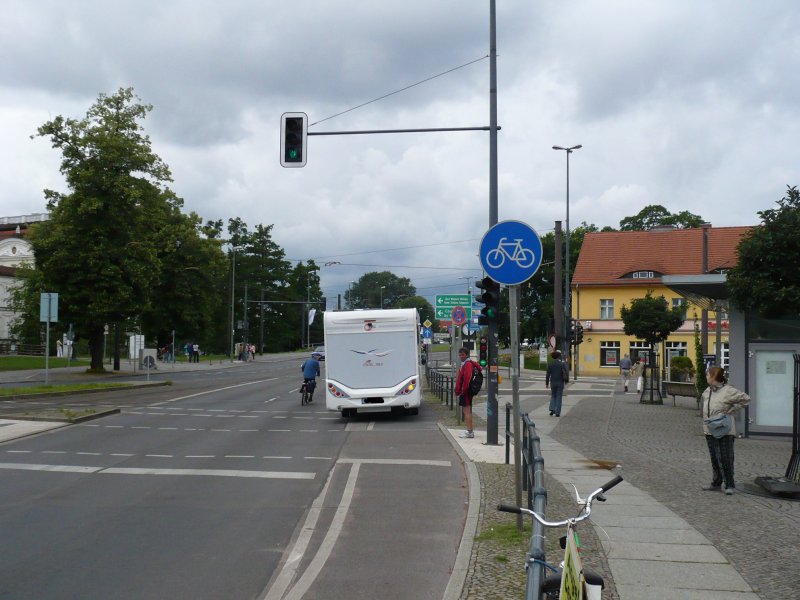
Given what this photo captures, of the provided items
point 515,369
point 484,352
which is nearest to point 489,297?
point 484,352

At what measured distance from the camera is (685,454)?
14.9 meters

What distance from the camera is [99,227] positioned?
143ft

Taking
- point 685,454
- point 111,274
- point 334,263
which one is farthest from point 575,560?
point 334,263

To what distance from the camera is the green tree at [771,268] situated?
53.7ft

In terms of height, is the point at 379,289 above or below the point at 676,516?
above

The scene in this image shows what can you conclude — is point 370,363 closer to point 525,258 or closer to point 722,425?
point 722,425

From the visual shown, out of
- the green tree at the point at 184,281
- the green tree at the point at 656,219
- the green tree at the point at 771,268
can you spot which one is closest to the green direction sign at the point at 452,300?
the green tree at the point at 771,268

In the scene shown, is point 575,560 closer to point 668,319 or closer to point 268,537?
point 268,537

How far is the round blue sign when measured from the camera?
8523 millimetres

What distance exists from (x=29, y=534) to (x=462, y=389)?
1007cm

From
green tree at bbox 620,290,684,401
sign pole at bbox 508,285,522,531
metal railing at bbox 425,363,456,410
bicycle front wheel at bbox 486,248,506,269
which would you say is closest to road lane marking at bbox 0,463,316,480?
sign pole at bbox 508,285,522,531

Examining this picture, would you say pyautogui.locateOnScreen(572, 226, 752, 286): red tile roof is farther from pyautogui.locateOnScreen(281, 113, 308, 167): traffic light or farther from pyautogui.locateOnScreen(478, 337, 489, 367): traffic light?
pyautogui.locateOnScreen(281, 113, 308, 167): traffic light

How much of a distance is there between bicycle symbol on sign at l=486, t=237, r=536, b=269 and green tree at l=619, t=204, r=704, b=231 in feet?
266

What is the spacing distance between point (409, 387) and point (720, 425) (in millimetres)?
11405
